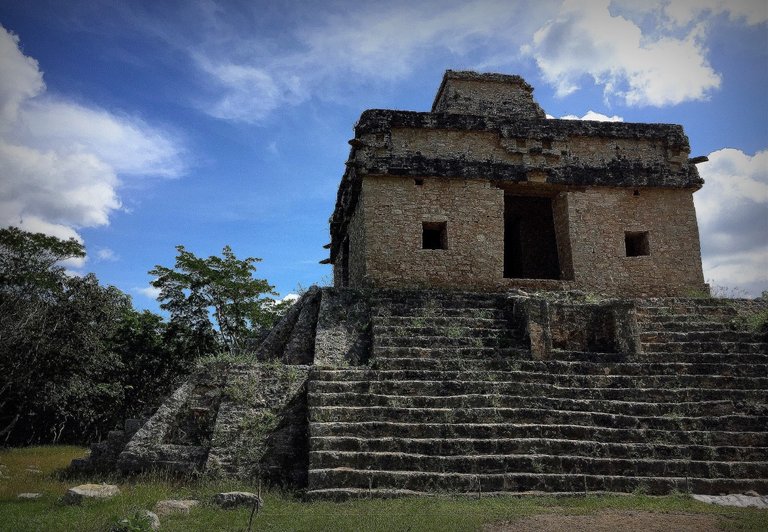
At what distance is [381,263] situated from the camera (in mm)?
11273

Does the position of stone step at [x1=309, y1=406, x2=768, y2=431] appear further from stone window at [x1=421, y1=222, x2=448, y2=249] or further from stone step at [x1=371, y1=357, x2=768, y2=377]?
stone window at [x1=421, y1=222, x2=448, y2=249]

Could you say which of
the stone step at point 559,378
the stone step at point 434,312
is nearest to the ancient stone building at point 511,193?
the stone step at point 434,312

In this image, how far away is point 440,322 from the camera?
9.37 m

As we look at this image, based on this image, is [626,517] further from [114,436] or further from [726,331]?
[114,436]

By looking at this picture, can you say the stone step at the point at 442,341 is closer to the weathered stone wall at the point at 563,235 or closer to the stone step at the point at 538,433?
the stone step at the point at 538,433

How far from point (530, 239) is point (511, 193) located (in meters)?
2.58

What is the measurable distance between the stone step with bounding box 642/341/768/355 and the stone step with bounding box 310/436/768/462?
2.19 meters

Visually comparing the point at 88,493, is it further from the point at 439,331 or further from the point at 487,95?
the point at 487,95

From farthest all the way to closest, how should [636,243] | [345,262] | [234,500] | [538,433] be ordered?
1. [345,262]
2. [636,243]
3. [538,433]
4. [234,500]

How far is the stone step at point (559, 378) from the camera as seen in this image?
7723 millimetres

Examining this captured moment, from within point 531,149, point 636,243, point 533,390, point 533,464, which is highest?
point 531,149

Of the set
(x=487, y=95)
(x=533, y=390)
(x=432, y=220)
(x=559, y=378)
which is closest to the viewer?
(x=533, y=390)

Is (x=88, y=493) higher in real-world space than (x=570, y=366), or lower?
lower

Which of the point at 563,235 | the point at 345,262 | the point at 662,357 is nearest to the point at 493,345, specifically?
the point at 662,357
